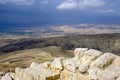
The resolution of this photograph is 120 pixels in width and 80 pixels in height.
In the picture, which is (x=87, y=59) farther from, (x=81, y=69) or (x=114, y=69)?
(x=114, y=69)

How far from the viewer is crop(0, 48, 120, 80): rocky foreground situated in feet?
147

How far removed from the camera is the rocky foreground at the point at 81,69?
4476 centimetres

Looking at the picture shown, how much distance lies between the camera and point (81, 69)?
47.9 metres

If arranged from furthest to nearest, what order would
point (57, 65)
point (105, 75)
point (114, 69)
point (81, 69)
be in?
point (57, 65)
point (81, 69)
point (114, 69)
point (105, 75)

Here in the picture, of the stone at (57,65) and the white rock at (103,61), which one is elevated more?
the white rock at (103,61)

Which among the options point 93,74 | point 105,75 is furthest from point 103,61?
point 105,75

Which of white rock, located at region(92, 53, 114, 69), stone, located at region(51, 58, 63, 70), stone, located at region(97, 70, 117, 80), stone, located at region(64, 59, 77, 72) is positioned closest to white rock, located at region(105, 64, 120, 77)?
stone, located at region(97, 70, 117, 80)

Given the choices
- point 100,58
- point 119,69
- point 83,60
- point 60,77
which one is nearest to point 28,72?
point 60,77

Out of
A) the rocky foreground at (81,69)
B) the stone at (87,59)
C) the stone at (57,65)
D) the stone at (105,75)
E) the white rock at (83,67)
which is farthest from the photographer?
the stone at (57,65)

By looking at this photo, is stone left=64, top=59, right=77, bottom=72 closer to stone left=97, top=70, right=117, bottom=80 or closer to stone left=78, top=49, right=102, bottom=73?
stone left=78, top=49, right=102, bottom=73

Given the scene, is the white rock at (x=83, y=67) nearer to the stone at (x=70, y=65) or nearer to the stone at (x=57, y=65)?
the stone at (x=70, y=65)

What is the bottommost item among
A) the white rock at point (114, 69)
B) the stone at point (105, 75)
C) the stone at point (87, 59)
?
the stone at point (105, 75)

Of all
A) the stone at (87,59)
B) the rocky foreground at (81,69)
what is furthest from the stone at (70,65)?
the stone at (87,59)

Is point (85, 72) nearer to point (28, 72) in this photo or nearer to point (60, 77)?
point (60, 77)
